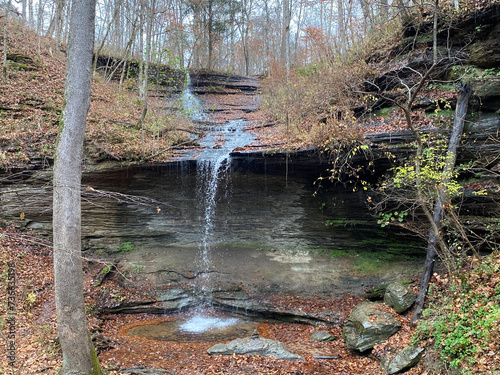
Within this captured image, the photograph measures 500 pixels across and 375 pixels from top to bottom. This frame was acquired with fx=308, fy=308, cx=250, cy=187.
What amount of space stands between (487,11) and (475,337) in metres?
9.20

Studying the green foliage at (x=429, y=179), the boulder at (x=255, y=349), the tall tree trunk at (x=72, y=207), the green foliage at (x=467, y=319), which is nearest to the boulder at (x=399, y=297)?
the green foliage at (x=467, y=319)

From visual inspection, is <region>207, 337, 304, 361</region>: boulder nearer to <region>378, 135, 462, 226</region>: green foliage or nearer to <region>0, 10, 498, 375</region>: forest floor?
<region>0, 10, 498, 375</region>: forest floor

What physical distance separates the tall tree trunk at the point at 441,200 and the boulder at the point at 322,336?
79.5 inches

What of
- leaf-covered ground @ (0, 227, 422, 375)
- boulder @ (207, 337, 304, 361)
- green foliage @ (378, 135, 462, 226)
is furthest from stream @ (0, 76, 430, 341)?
boulder @ (207, 337, 304, 361)

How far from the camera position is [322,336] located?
784 cm

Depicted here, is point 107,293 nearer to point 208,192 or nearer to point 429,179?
point 208,192

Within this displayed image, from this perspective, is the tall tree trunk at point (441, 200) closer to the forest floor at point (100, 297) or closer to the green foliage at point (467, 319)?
the green foliage at point (467, 319)

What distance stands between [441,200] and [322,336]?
4.40 meters

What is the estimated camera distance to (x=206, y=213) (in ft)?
37.9

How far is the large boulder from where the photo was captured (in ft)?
23.2

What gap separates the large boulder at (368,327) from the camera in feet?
23.2

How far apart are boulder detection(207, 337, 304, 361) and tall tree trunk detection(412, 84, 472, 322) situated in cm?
309

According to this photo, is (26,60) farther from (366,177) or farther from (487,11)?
(487,11)

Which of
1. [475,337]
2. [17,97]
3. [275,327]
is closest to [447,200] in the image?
[475,337]
